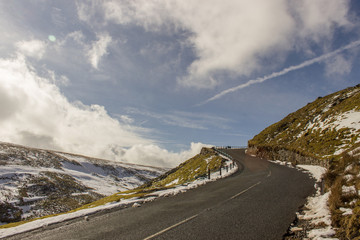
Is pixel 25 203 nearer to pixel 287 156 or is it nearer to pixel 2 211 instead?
pixel 2 211

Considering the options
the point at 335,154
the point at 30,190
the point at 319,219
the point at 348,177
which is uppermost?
the point at 335,154

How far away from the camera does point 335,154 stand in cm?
2778

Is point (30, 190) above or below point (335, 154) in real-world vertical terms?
below

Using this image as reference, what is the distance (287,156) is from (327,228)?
131 feet

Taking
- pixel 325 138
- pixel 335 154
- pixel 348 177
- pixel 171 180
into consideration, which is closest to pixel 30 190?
pixel 171 180

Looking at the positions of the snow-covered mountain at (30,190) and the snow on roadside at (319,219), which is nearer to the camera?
the snow on roadside at (319,219)

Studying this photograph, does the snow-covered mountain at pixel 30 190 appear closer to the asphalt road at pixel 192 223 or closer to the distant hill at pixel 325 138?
the distant hill at pixel 325 138

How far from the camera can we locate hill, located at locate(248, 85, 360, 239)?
7234 millimetres

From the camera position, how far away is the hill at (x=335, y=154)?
285 inches

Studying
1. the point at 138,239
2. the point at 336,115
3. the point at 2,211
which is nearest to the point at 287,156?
the point at 336,115

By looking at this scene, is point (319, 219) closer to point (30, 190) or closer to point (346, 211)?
point (346, 211)

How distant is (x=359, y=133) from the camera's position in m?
29.0

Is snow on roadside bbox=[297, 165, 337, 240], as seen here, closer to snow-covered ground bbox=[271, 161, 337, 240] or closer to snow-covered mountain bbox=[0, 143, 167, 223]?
snow-covered ground bbox=[271, 161, 337, 240]

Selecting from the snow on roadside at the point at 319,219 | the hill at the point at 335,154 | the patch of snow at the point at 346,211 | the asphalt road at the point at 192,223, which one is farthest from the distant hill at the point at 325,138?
the asphalt road at the point at 192,223
